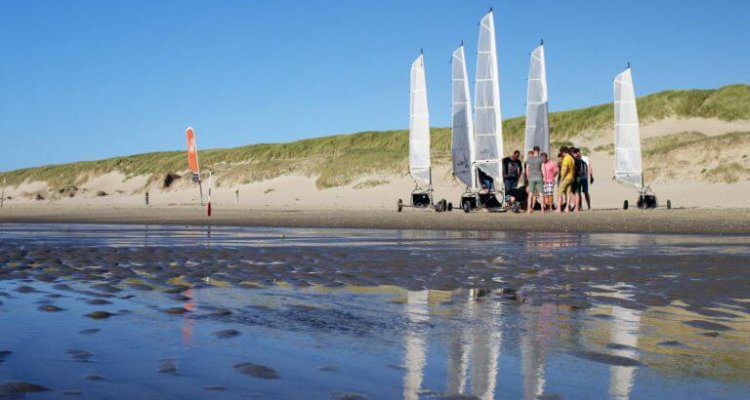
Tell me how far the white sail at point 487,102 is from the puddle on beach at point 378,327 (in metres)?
18.3

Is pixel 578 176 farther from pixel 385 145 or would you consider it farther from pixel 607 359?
pixel 385 145

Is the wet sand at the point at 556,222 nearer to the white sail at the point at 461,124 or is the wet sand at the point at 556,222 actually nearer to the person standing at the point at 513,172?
the person standing at the point at 513,172

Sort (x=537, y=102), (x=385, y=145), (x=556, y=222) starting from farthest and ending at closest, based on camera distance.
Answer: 1. (x=385, y=145)
2. (x=537, y=102)
3. (x=556, y=222)

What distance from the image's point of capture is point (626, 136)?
3288 centimetres

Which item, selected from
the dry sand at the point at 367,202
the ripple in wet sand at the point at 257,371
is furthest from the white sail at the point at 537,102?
the ripple in wet sand at the point at 257,371

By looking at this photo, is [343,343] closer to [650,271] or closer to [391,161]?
[650,271]

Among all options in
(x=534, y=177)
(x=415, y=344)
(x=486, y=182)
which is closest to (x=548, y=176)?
(x=534, y=177)

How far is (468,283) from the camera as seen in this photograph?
24.5ft

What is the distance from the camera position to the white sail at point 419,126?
3197 centimetres

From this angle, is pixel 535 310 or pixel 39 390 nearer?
pixel 39 390

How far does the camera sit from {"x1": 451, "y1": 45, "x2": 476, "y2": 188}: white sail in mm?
29484

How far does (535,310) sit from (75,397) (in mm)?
3355

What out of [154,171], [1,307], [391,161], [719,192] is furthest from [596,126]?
[1,307]

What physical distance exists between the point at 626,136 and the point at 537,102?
5086 mm
